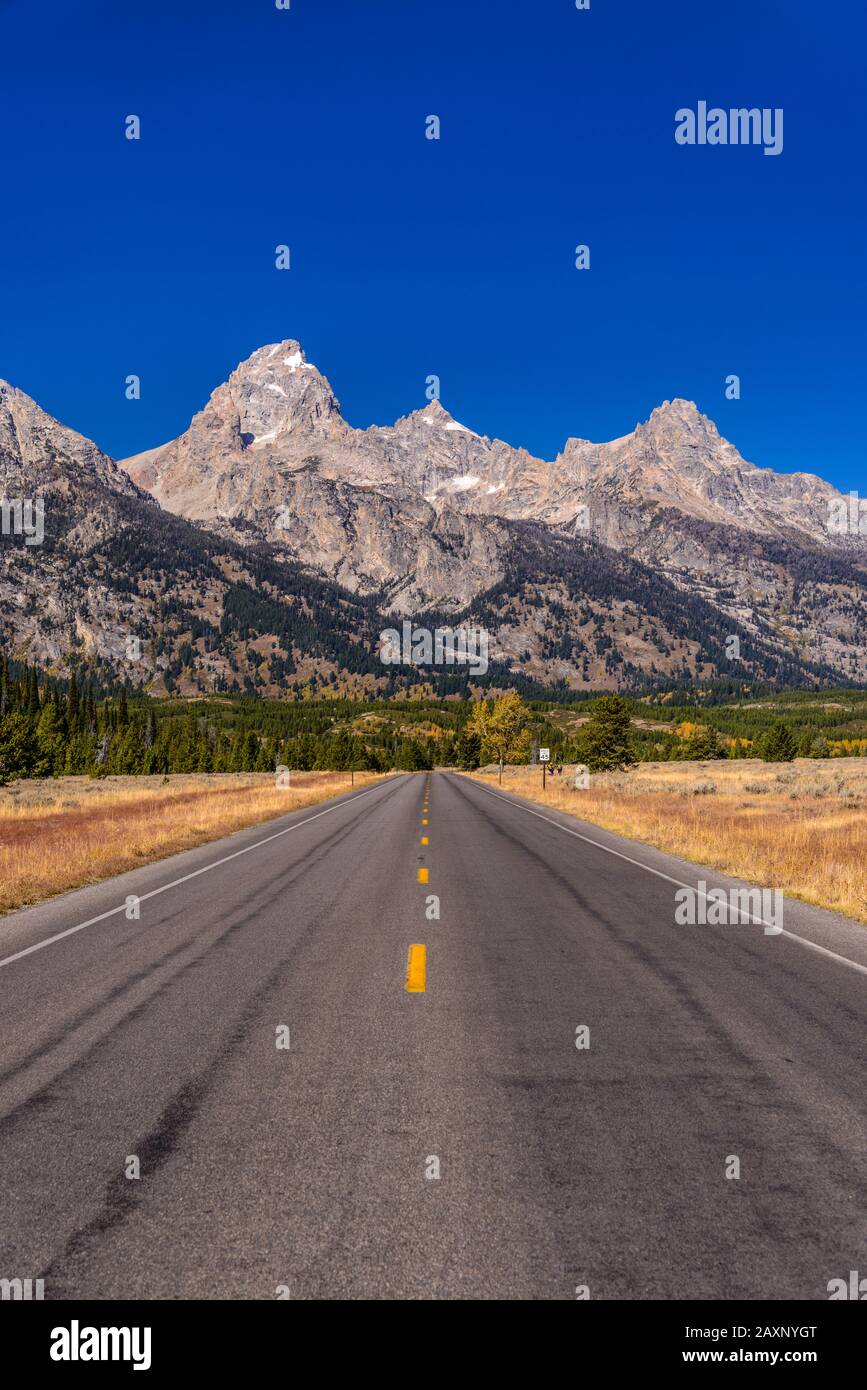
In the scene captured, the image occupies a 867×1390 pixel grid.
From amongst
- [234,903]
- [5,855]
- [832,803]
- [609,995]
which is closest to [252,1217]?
[609,995]

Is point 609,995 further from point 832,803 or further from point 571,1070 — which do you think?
point 832,803

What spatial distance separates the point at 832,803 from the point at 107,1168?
35488 mm

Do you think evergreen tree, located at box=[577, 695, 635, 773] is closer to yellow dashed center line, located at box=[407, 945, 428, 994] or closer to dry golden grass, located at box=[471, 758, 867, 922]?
dry golden grass, located at box=[471, 758, 867, 922]

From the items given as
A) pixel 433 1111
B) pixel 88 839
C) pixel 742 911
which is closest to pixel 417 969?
pixel 433 1111

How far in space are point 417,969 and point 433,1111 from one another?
3499 mm

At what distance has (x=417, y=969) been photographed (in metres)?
8.26

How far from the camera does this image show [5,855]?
1812 centimetres

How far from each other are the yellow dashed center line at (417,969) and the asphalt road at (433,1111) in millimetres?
103

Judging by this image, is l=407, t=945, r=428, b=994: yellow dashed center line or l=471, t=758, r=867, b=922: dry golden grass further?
l=471, t=758, r=867, b=922: dry golden grass

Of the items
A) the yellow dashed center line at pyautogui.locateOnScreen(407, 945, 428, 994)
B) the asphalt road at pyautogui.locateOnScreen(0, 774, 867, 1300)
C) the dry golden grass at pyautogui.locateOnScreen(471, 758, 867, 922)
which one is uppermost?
the asphalt road at pyautogui.locateOnScreen(0, 774, 867, 1300)

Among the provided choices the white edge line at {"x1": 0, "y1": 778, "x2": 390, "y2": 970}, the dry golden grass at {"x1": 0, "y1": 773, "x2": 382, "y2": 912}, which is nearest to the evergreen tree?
the dry golden grass at {"x1": 0, "y1": 773, "x2": 382, "y2": 912}

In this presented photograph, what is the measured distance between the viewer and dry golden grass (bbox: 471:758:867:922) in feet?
46.9

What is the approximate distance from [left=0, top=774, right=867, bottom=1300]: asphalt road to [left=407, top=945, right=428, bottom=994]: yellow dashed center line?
0.34 ft

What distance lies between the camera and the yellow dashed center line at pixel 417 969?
759 cm
